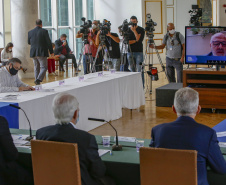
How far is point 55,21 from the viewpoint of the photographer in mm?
15945

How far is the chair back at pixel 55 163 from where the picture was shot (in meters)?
2.74

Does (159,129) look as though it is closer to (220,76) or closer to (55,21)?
(220,76)

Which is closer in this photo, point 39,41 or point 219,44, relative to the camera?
point 219,44

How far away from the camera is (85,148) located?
284 cm

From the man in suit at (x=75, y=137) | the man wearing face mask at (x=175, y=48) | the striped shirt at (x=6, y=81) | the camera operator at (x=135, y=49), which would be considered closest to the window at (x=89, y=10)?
the camera operator at (x=135, y=49)

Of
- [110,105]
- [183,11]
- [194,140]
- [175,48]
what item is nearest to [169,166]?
[194,140]

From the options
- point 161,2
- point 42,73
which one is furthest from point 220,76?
point 161,2

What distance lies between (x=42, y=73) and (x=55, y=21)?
6.21 metres

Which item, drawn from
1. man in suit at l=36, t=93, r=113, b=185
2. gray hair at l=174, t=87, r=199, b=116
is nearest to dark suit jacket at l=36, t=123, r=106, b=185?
man in suit at l=36, t=93, r=113, b=185

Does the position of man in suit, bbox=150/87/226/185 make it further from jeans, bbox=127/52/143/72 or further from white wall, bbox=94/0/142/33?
white wall, bbox=94/0/142/33

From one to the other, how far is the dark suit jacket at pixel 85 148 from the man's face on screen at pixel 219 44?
5274mm

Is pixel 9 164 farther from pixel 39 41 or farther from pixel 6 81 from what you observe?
pixel 39 41

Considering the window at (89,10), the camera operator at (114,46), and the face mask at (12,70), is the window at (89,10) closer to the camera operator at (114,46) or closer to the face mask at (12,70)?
the camera operator at (114,46)

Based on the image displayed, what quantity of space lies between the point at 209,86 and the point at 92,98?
2.47 meters
